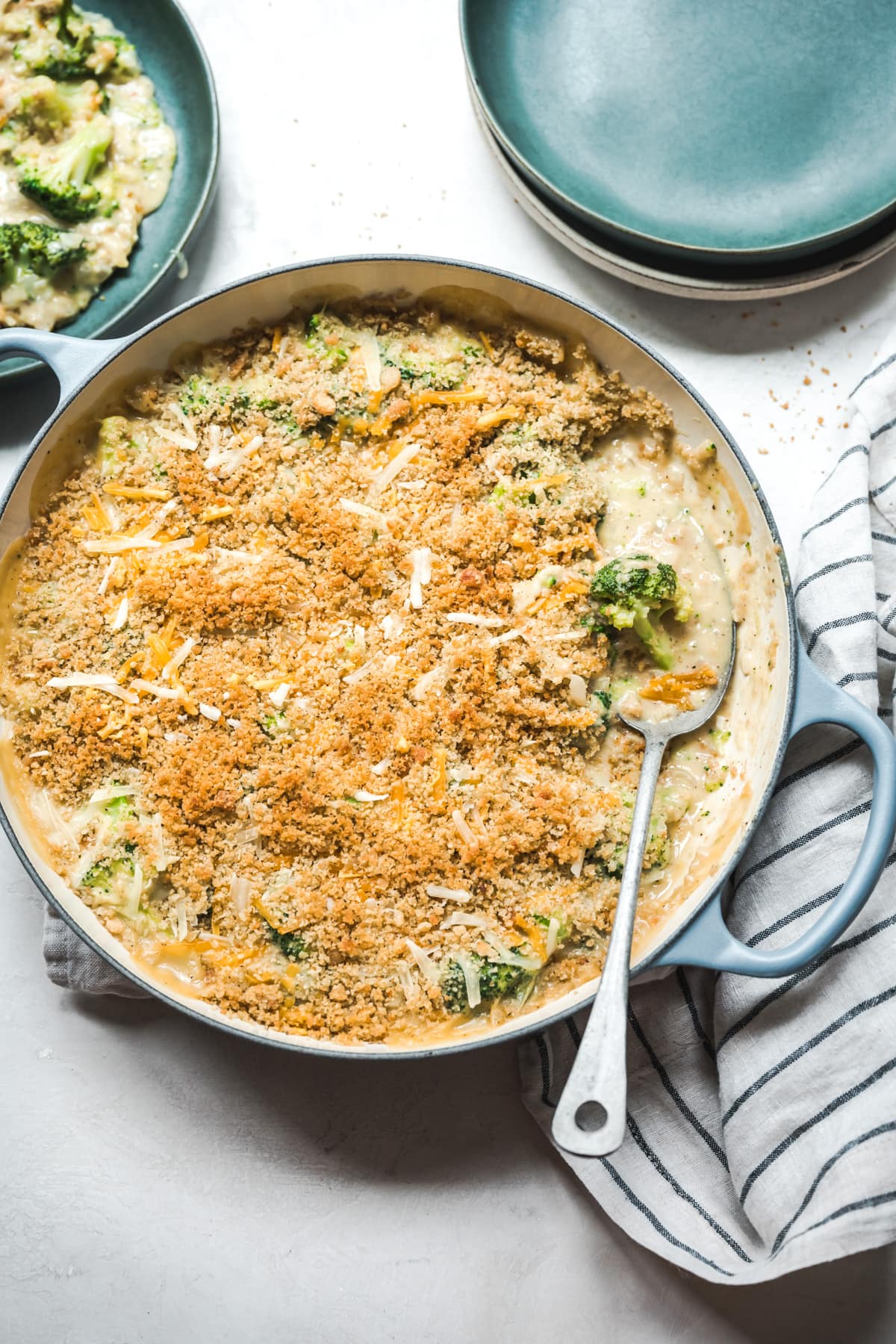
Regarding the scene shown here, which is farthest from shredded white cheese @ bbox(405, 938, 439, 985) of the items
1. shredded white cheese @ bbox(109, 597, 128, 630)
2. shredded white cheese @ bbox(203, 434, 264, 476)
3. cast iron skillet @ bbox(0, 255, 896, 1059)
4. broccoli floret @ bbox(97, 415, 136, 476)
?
broccoli floret @ bbox(97, 415, 136, 476)

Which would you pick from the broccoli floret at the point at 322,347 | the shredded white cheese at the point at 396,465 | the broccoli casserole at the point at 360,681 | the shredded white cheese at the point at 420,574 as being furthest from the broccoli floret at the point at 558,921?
the broccoli floret at the point at 322,347

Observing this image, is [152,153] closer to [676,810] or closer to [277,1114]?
[676,810]

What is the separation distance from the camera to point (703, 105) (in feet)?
7.77

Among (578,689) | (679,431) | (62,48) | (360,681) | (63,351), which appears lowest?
(360,681)

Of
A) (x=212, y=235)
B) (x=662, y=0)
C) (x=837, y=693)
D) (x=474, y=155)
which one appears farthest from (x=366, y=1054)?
(x=662, y=0)

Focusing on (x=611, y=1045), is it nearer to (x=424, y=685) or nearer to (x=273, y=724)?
(x=424, y=685)

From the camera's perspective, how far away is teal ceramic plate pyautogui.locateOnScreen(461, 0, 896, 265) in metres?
2.34

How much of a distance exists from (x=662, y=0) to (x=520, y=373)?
3.32 ft

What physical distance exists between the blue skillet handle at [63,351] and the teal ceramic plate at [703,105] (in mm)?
1052

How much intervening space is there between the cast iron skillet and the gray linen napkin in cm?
14

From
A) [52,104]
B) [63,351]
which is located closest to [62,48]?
[52,104]

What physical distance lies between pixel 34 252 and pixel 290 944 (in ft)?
5.08

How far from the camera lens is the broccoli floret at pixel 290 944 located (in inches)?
79.0

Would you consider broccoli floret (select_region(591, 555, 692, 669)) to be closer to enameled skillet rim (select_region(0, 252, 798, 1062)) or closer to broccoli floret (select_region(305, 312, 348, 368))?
enameled skillet rim (select_region(0, 252, 798, 1062))
